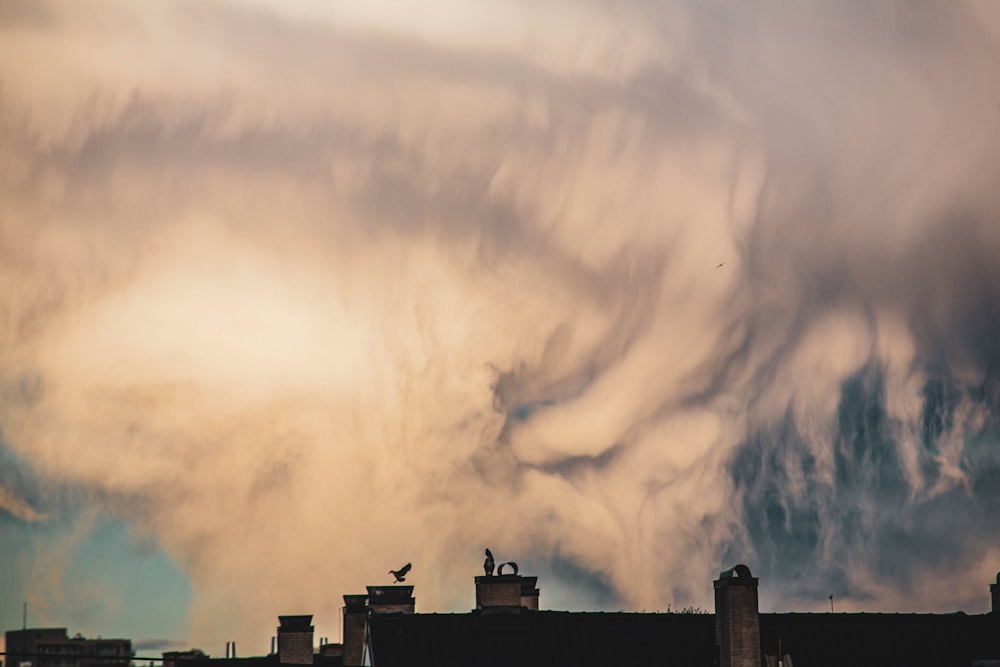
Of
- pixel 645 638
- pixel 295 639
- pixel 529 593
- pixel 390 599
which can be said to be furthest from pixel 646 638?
pixel 295 639

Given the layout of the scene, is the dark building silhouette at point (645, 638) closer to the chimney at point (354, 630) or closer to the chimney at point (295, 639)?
the chimney at point (354, 630)

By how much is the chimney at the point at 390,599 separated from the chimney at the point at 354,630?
1.94ft

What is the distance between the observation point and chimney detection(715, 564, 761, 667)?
4881 centimetres

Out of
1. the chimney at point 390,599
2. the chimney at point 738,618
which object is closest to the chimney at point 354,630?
the chimney at point 390,599

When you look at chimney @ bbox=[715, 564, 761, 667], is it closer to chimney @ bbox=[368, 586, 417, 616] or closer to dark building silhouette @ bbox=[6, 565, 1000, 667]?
dark building silhouette @ bbox=[6, 565, 1000, 667]

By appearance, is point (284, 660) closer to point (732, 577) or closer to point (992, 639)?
point (732, 577)

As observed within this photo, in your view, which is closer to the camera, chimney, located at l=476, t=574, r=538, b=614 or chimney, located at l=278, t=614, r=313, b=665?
chimney, located at l=476, t=574, r=538, b=614

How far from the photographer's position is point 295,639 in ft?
211

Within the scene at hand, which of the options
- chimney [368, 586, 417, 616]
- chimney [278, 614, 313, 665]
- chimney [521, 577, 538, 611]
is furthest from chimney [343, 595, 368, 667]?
chimney [521, 577, 538, 611]

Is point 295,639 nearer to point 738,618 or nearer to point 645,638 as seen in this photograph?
point 645,638

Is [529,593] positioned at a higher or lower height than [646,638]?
higher

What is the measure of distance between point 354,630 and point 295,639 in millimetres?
4554

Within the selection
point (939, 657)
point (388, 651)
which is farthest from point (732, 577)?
point (388, 651)

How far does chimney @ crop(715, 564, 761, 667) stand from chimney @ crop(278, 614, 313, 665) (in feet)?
71.0
